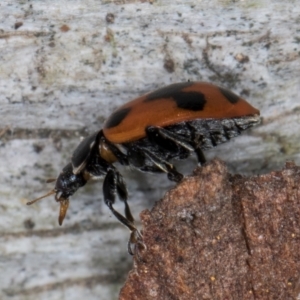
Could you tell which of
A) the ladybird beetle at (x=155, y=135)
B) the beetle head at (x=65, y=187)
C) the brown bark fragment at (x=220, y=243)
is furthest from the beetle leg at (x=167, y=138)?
the beetle head at (x=65, y=187)

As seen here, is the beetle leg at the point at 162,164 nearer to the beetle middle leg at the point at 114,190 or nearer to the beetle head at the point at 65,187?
the beetle middle leg at the point at 114,190

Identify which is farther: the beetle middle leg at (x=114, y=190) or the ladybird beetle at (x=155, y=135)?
the beetle middle leg at (x=114, y=190)

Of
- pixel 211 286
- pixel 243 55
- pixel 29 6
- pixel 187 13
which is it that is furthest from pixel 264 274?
pixel 29 6

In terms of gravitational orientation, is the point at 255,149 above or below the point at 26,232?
above

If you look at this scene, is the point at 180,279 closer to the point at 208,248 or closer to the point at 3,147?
the point at 208,248

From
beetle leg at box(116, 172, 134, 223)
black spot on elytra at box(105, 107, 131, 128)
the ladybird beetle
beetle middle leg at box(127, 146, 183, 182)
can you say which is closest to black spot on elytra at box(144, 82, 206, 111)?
the ladybird beetle

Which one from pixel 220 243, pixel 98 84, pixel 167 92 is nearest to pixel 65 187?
pixel 98 84

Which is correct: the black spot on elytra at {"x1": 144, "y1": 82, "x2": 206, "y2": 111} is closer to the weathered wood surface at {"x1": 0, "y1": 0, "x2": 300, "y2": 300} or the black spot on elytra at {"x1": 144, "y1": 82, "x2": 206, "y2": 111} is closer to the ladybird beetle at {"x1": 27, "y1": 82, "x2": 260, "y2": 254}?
the ladybird beetle at {"x1": 27, "y1": 82, "x2": 260, "y2": 254}
